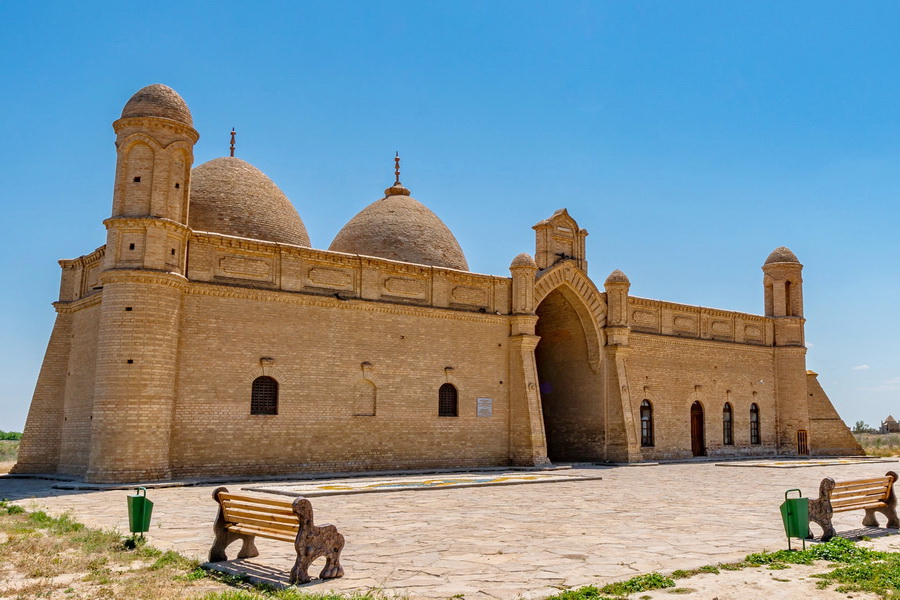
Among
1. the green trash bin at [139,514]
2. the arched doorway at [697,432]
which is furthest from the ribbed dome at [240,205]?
the arched doorway at [697,432]

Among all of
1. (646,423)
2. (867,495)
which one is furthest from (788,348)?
(867,495)

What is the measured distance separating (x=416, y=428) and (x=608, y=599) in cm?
1725

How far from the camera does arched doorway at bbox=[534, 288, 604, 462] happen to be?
2919cm

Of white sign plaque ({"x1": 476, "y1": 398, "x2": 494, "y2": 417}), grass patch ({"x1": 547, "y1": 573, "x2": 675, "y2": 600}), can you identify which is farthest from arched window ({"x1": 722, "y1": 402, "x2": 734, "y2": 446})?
grass patch ({"x1": 547, "y1": 573, "x2": 675, "y2": 600})

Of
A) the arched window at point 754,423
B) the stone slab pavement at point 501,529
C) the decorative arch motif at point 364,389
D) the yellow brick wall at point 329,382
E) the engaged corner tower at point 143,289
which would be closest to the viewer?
the stone slab pavement at point 501,529

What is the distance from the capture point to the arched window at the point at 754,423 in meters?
34.3

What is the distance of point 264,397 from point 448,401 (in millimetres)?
6309

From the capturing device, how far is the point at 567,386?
99.6 ft

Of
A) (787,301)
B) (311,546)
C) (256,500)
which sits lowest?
(311,546)

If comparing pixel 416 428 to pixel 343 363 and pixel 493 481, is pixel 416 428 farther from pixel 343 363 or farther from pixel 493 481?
pixel 493 481

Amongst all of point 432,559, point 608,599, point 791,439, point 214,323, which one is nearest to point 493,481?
point 214,323

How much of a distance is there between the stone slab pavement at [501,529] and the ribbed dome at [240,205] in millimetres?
8428

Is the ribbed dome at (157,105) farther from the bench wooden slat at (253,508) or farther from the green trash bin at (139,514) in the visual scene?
the bench wooden slat at (253,508)

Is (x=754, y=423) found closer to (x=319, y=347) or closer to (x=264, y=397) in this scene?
(x=319, y=347)
